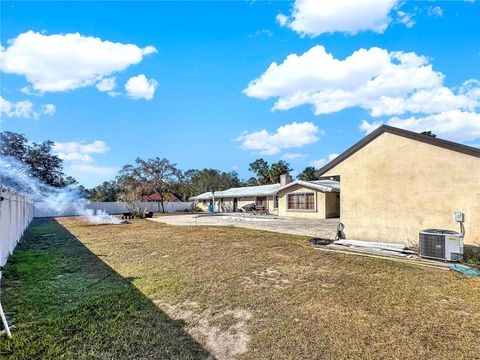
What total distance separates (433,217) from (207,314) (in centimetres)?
749

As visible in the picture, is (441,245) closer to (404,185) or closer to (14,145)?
(404,185)

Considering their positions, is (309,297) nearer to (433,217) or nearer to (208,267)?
(208,267)

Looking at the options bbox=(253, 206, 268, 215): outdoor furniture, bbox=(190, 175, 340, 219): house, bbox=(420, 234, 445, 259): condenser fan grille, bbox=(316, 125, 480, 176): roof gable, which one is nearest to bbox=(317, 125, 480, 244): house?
bbox=(316, 125, 480, 176): roof gable

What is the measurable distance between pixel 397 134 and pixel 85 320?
9.60 meters

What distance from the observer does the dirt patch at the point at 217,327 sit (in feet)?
11.4

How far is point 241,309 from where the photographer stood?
4555 mm

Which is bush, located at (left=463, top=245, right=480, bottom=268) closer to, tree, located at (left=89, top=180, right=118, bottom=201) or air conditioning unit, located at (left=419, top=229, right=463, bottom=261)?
air conditioning unit, located at (left=419, top=229, right=463, bottom=261)

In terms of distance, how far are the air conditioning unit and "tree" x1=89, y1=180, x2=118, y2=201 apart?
46141 millimetres

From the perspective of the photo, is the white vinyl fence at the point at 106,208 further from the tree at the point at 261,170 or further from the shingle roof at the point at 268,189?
the tree at the point at 261,170

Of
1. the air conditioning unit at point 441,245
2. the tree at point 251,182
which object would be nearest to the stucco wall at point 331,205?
the air conditioning unit at point 441,245

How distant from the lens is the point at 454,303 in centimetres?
472

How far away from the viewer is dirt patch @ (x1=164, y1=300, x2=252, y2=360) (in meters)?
3.47

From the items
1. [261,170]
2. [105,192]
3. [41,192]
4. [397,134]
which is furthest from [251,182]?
[397,134]

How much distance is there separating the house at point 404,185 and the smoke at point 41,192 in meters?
27.7
